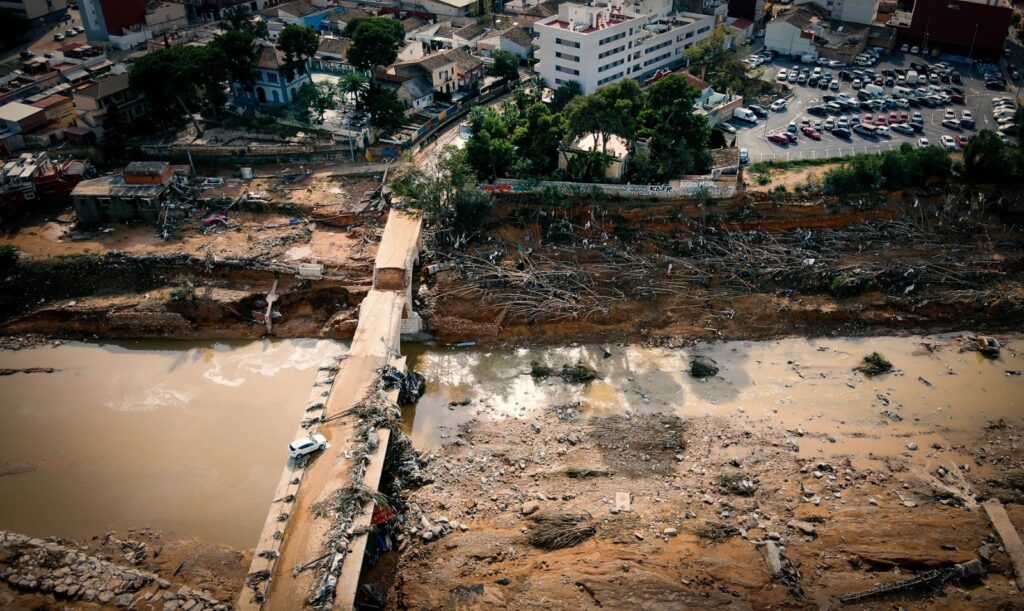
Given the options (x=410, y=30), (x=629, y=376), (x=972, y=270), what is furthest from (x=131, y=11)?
(x=972, y=270)

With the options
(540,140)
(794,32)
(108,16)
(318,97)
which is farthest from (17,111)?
(794,32)

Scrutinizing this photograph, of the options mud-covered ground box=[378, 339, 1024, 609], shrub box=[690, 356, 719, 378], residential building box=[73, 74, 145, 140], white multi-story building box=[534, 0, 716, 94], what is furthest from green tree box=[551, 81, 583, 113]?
residential building box=[73, 74, 145, 140]

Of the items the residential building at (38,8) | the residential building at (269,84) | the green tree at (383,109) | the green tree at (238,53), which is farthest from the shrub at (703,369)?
the residential building at (38,8)

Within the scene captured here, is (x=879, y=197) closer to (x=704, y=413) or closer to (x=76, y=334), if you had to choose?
(x=704, y=413)

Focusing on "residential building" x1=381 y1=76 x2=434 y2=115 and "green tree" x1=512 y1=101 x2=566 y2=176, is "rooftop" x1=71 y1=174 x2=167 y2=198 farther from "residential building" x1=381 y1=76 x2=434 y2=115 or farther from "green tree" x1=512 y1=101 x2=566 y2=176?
"green tree" x1=512 y1=101 x2=566 y2=176

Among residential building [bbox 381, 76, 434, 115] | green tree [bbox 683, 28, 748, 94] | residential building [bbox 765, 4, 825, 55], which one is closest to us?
residential building [bbox 381, 76, 434, 115]

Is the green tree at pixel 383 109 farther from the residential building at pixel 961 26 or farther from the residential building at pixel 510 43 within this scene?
the residential building at pixel 961 26
